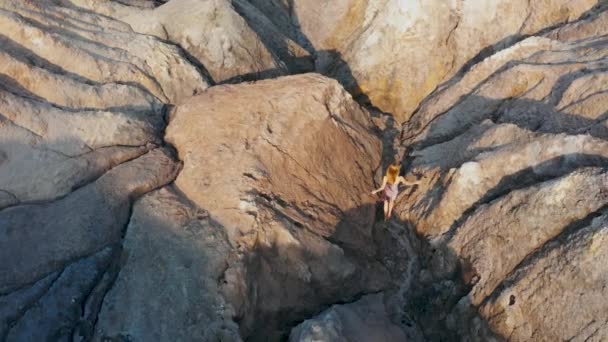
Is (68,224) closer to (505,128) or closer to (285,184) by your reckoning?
(285,184)

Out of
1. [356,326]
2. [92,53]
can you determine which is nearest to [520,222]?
[356,326]

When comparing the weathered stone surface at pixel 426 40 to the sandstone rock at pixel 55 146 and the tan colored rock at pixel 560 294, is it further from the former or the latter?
the tan colored rock at pixel 560 294

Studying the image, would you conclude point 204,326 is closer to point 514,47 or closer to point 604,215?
point 604,215

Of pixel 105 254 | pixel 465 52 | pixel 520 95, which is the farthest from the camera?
pixel 465 52

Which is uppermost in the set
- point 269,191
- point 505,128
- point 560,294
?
point 505,128

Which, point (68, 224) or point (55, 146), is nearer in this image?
point (68, 224)

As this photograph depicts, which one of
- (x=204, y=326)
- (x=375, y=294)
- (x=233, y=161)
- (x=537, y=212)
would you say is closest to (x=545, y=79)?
(x=537, y=212)

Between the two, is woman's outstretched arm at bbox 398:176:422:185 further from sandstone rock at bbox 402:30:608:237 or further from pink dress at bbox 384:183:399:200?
sandstone rock at bbox 402:30:608:237
